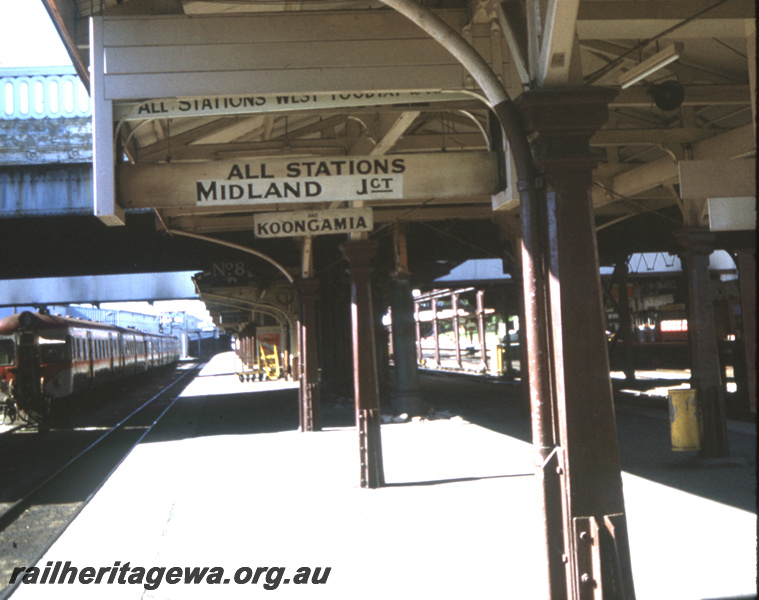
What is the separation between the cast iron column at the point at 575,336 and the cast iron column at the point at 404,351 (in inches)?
501

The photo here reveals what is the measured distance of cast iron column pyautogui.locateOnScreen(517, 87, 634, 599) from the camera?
4.17 m

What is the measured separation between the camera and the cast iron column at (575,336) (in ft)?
13.7

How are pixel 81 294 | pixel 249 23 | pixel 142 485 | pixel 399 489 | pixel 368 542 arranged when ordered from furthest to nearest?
pixel 81 294
pixel 142 485
pixel 399 489
pixel 368 542
pixel 249 23

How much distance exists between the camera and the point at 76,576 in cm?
628

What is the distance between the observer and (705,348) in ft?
32.6

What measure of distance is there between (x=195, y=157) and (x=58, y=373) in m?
13.5

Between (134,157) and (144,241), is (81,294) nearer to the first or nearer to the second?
(144,241)

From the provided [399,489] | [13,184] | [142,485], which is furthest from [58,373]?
[399,489]

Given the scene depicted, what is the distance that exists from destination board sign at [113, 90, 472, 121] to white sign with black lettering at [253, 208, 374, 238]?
70.2 inches

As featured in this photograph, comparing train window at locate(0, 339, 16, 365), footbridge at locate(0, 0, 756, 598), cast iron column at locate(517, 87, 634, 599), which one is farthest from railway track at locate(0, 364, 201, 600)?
cast iron column at locate(517, 87, 634, 599)

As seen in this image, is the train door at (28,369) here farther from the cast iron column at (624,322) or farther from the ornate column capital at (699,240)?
the ornate column capital at (699,240)

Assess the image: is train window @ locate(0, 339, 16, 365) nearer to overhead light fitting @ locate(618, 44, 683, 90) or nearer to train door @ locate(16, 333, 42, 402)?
train door @ locate(16, 333, 42, 402)

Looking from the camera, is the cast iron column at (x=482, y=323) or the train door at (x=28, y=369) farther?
the cast iron column at (x=482, y=323)

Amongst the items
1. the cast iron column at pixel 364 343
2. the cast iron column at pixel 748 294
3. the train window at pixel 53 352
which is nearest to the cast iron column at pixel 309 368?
the cast iron column at pixel 364 343
